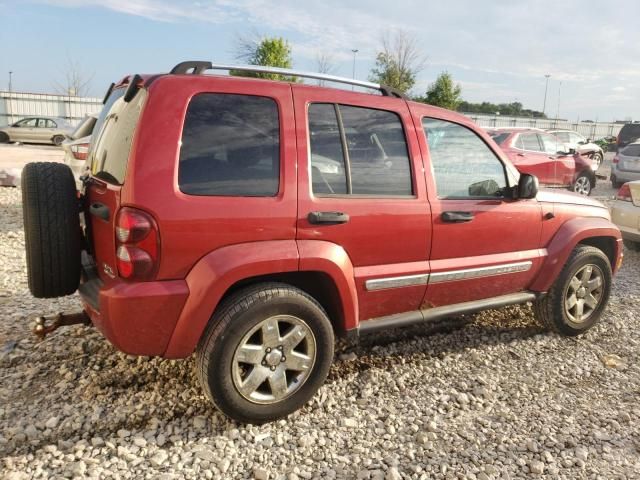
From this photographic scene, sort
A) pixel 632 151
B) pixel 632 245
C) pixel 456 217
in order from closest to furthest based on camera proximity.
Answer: pixel 456 217, pixel 632 245, pixel 632 151

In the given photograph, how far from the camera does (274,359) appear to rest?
2.75 m

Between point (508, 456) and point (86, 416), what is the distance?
7.57ft

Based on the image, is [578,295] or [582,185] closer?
[578,295]

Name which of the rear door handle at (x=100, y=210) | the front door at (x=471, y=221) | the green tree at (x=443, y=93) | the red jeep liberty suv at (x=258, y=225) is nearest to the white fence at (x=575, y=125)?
the green tree at (x=443, y=93)

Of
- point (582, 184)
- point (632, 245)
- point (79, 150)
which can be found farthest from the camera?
point (582, 184)

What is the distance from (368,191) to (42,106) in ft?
108

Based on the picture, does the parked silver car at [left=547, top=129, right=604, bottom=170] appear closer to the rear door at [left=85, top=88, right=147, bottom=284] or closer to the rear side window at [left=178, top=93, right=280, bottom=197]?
the rear side window at [left=178, top=93, right=280, bottom=197]

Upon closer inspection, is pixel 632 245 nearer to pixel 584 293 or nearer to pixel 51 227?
pixel 584 293

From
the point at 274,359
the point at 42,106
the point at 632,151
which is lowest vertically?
the point at 274,359

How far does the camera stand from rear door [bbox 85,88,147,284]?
2.51 metres

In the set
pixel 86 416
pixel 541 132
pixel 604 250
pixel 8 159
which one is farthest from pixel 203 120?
pixel 8 159

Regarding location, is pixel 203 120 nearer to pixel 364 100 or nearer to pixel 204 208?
pixel 204 208

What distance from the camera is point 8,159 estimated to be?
16578mm

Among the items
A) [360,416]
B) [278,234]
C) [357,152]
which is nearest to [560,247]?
[357,152]
